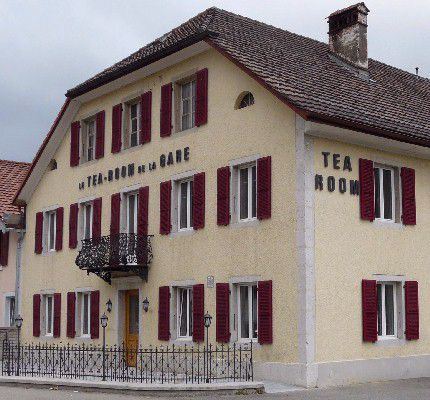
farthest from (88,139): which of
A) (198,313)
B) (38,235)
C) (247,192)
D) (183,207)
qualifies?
(198,313)

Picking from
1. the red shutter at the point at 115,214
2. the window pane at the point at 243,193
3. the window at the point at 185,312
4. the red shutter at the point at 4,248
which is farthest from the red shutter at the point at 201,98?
the red shutter at the point at 4,248

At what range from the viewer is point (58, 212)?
25969 mm

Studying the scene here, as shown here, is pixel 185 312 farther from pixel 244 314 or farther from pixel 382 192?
pixel 382 192

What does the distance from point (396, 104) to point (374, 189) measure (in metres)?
3.38

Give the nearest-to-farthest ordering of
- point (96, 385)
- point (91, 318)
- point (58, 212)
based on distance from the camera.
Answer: point (96, 385) → point (91, 318) → point (58, 212)

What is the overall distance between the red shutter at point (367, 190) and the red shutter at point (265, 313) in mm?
2711

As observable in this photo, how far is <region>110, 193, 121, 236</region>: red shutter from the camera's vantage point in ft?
75.7

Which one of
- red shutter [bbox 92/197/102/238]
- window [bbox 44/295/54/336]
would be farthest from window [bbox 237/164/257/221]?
window [bbox 44/295/54/336]

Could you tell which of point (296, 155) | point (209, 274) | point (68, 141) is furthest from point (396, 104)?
point (68, 141)

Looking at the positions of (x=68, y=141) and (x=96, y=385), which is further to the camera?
(x=68, y=141)

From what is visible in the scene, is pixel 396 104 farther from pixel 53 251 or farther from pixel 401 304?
pixel 53 251

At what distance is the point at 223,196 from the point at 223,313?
106 inches

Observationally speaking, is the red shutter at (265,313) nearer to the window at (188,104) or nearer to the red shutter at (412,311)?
the red shutter at (412,311)

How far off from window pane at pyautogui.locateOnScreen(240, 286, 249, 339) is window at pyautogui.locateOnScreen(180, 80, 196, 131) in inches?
185
